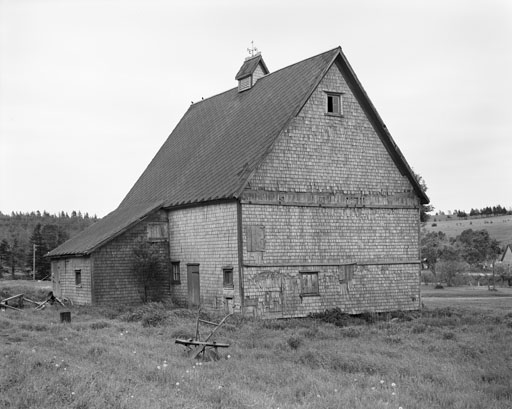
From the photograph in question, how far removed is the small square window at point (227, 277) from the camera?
24.5m

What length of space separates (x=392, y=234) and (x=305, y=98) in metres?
6.54

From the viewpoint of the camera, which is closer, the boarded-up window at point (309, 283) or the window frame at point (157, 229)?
the boarded-up window at point (309, 283)

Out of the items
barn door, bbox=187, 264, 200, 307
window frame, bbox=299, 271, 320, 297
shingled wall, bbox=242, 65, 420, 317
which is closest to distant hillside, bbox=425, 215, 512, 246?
shingled wall, bbox=242, 65, 420, 317

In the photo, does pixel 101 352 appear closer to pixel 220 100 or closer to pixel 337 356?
pixel 337 356

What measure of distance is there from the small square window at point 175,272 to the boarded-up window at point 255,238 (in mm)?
5661

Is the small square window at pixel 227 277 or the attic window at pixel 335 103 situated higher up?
the attic window at pixel 335 103

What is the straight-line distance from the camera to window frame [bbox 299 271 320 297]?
81.6 ft

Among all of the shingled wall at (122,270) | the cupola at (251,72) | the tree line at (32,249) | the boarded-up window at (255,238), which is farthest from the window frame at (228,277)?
the tree line at (32,249)

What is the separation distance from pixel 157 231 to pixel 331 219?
7.74 metres

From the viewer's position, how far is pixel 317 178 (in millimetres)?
25594

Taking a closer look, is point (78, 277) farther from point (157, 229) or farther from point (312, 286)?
point (312, 286)

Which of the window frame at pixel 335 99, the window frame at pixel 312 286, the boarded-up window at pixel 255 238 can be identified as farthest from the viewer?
the window frame at pixel 335 99

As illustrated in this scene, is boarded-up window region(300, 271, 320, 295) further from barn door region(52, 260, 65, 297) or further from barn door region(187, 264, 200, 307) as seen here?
barn door region(52, 260, 65, 297)

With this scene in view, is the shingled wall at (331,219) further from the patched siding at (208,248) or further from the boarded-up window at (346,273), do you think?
the patched siding at (208,248)
